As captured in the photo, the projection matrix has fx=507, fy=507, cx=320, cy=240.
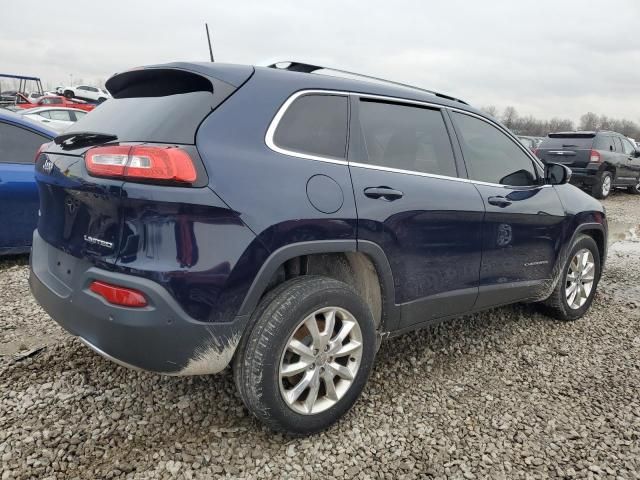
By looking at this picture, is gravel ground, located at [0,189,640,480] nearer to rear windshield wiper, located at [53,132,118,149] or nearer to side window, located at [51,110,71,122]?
rear windshield wiper, located at [53,132,118,149]

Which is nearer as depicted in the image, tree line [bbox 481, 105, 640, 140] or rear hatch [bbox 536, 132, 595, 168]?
rear hatch [bbox 536, 132, 595, 168]

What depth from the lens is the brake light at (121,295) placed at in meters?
1.95

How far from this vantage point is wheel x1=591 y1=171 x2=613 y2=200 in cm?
1264

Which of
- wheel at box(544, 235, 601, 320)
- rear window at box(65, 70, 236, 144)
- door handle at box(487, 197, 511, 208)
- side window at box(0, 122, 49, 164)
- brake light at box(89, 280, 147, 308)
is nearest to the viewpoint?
brake light at box(89, 280, 147, 308)

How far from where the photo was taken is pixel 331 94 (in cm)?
253

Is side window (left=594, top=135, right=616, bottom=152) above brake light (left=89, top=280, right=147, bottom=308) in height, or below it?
above

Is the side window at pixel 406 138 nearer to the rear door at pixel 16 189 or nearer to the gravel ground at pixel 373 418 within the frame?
the gravel ground at pixel 373 418

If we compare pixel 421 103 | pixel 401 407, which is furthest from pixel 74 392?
pixel 421 103

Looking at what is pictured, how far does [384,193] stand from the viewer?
8.27ft

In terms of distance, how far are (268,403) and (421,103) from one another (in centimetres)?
188

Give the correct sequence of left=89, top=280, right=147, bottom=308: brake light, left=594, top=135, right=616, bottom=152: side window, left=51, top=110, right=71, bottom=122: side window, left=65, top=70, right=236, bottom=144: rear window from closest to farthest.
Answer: left=89, top=280, right=147, bottom=308: brake light < left=65, top=70, right=236, bottom=144: rear window < left=594, top=135, right=616, bottom=152: side window < left=51, top=110, right=71, bottom=122: side window

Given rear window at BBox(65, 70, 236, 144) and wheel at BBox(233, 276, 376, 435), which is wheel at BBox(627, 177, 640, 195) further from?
rear window at BBox(65, 70, 236, 144)

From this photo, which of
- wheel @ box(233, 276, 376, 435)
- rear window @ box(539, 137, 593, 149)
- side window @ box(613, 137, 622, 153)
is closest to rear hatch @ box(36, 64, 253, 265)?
wheel @ box(233, 276, 376, 435)

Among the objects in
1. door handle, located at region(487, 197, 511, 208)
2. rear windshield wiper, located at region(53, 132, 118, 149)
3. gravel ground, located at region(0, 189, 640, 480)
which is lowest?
gravel ground, located at region(0, 189, 640, 480)
